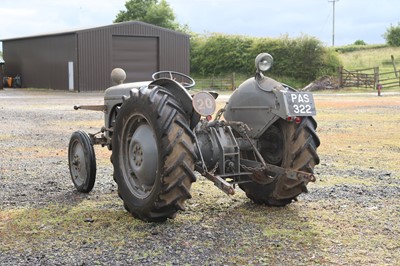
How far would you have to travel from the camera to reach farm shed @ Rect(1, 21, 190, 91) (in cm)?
3681

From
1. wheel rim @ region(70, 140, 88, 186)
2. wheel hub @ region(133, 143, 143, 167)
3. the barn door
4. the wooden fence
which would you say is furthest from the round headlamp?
the wooden fence

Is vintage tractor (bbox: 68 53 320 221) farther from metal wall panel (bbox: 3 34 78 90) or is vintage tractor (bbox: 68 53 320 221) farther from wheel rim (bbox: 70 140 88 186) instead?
metal wall panel (bbox: 3 34 78 90)

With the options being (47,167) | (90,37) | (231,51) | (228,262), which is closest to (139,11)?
(231,51)

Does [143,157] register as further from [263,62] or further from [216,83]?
[216,83]

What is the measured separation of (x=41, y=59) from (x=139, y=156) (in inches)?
1478

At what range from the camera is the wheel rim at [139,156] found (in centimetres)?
510

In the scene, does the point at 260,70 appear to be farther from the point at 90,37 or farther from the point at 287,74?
the point at 287,74

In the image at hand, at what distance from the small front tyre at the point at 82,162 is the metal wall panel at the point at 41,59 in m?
30.9

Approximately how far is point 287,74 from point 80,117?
104 ft

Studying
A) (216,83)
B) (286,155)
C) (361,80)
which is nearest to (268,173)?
(286,155)

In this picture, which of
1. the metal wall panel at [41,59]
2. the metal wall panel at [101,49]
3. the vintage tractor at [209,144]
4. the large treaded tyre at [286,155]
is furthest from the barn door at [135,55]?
the large treaded tyre at [286,155]

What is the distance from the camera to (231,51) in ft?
163

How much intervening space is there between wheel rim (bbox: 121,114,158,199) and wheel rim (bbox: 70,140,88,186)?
1.24 meters

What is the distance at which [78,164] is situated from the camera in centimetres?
679
